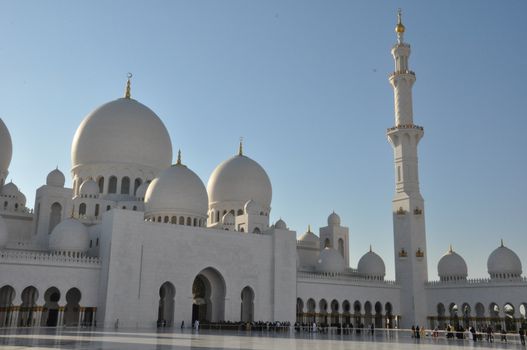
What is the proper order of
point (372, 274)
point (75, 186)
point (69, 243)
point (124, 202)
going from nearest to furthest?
point (69, 243)
point (124, 202)
point (75, 186)
point (372, 274)

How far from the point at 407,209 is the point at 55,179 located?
1943 cm

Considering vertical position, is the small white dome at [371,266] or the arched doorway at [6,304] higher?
the small white dome at [371,266]

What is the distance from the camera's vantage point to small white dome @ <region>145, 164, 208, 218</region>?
28109 millimetres

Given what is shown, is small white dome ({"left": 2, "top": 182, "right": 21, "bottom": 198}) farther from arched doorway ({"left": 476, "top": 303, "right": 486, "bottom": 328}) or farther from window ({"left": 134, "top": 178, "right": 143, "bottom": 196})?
arched doorway ({"left": 476, "top": 303, "right": 486, "bottom": 328})

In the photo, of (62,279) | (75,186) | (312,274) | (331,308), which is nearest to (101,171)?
(75,186)

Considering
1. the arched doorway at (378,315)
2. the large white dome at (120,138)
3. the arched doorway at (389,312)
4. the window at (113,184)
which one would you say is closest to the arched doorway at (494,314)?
the arched doorway at (389,312)

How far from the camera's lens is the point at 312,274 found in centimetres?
3155

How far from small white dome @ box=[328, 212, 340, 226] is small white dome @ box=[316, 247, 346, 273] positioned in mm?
3593

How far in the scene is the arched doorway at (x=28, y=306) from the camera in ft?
75.0

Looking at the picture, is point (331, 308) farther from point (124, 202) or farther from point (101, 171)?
point (101, 171)

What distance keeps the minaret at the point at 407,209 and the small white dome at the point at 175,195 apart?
1178cm

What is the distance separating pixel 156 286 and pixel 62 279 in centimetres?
400

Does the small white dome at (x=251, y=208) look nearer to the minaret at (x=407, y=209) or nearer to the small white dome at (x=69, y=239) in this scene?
the minaret at (x=407, y=209)

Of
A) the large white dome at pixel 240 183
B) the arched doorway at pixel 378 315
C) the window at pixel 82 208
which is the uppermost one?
the large white dome at pixel 240 183
